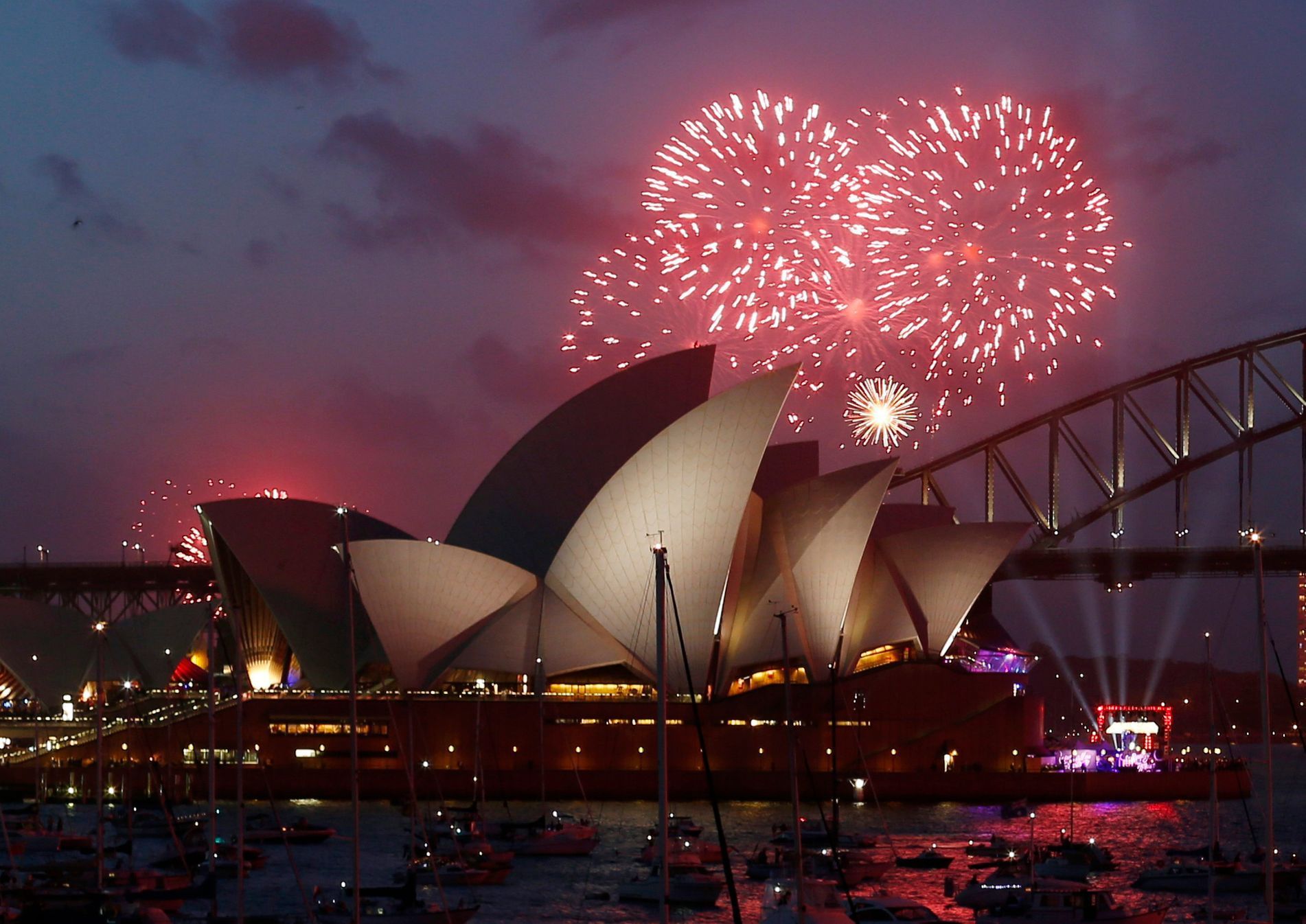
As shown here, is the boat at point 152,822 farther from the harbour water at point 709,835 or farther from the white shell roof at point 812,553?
the white shell roof at point 812,553

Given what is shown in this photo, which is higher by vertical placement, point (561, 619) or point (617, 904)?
point (561, 619)

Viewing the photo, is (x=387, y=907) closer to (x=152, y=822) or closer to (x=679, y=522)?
(x=152, y=822)

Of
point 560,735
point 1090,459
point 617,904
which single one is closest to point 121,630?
point 560,735

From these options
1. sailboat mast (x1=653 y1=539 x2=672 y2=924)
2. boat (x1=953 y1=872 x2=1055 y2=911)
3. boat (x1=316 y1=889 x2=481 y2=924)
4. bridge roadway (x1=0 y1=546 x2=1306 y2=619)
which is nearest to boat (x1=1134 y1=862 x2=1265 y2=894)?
boat (x1=953 y1=872 x2=1055 y2=911)

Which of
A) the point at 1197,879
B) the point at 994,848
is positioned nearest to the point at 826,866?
the point at 994,848

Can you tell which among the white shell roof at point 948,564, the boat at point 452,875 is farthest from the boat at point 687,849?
the white shell roof at point 948,564

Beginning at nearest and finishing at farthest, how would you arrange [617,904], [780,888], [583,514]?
[780,888]
[617,904]
[583,514]

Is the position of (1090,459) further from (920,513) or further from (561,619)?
(561,619)
